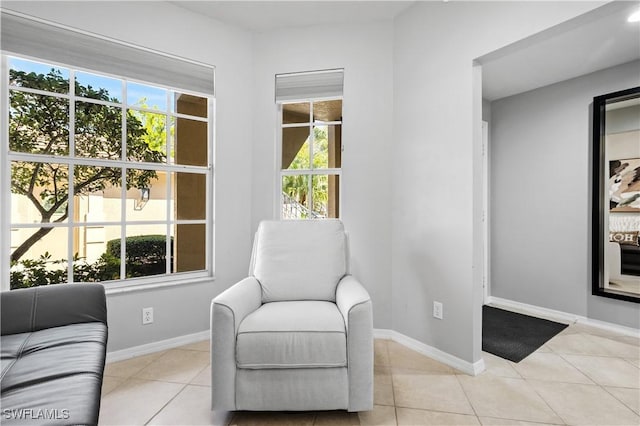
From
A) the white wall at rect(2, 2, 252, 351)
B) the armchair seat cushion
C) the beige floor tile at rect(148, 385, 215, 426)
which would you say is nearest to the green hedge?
the white wall at rect(2, 2, 252, 351)

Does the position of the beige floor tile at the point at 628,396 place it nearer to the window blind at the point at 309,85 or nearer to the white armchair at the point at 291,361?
the white armchair at the point at 291,361

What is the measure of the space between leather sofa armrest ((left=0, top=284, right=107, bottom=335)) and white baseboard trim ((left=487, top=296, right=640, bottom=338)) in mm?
3840

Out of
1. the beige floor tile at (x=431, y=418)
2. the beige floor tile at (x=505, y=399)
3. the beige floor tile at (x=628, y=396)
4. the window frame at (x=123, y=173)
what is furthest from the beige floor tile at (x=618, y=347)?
the window frame at (x=123, y=173)

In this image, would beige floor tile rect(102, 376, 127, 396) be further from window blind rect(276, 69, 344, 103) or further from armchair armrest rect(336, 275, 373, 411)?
Result: window blind rect(276, 69, 344, 103)

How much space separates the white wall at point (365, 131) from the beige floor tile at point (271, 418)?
126cm

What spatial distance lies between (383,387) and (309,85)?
245cm

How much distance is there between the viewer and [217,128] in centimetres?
278

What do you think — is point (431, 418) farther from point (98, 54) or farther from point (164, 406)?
point (98, 54)

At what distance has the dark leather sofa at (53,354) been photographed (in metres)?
0.91

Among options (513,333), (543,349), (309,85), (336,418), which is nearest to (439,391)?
(336,418)

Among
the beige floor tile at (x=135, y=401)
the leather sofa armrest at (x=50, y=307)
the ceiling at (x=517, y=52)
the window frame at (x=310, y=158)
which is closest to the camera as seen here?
the leather sofa armrest at (x=50, y=307)

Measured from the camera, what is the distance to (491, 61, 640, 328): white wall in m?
3.04

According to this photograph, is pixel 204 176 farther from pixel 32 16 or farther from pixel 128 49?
pixel 32 16

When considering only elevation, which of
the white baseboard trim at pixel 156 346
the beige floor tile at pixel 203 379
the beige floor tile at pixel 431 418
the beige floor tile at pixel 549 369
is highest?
the white baseboard trim at pixel 156 346
